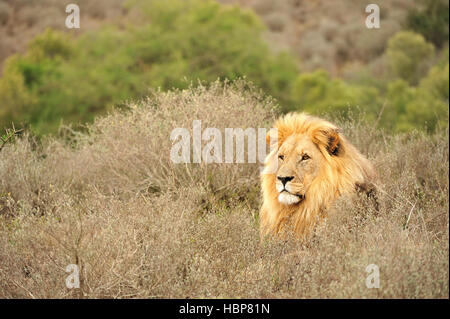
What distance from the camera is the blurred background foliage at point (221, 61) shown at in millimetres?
26344

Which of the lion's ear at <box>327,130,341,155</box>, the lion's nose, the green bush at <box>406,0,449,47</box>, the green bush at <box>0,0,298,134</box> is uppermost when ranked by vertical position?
the green bush at <box>406,0,449,47</box>

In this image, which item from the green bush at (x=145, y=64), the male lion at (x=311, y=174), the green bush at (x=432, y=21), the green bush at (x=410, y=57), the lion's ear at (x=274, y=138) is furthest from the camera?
the green bush at (x=432, y=21)

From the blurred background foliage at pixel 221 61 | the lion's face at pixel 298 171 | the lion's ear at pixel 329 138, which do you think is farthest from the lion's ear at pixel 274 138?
the blurred background foliage at pixel 221 61

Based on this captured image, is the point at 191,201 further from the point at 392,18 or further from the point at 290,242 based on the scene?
the point at 392,18

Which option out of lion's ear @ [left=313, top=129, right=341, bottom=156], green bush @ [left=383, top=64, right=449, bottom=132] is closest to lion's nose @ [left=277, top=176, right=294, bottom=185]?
lion's ear @ [left=313, top=129, right=341, bottom=156]

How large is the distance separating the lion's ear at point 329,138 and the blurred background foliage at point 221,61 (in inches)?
607

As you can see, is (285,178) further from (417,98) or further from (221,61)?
(221,61)

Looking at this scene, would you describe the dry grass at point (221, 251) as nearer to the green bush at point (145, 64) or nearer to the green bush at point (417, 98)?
the green bush at point (417, 98)

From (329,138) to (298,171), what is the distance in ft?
1.31

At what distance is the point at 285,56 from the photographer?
3130 centimetres

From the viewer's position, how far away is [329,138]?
5.31 meters

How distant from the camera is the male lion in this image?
5.23 m

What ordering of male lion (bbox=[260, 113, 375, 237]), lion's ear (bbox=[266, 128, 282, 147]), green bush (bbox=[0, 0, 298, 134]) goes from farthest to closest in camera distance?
green bush (bbox=[0, 0, 298, 134])
lion's ear (bbox=[266, 128, 282, 147])
male lion (bbox=[260, 113, 375, 237])

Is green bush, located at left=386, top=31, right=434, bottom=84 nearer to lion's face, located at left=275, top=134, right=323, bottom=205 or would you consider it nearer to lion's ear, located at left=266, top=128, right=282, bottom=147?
lion's ear, located at left=266, top=128, right=282, bottom=147
